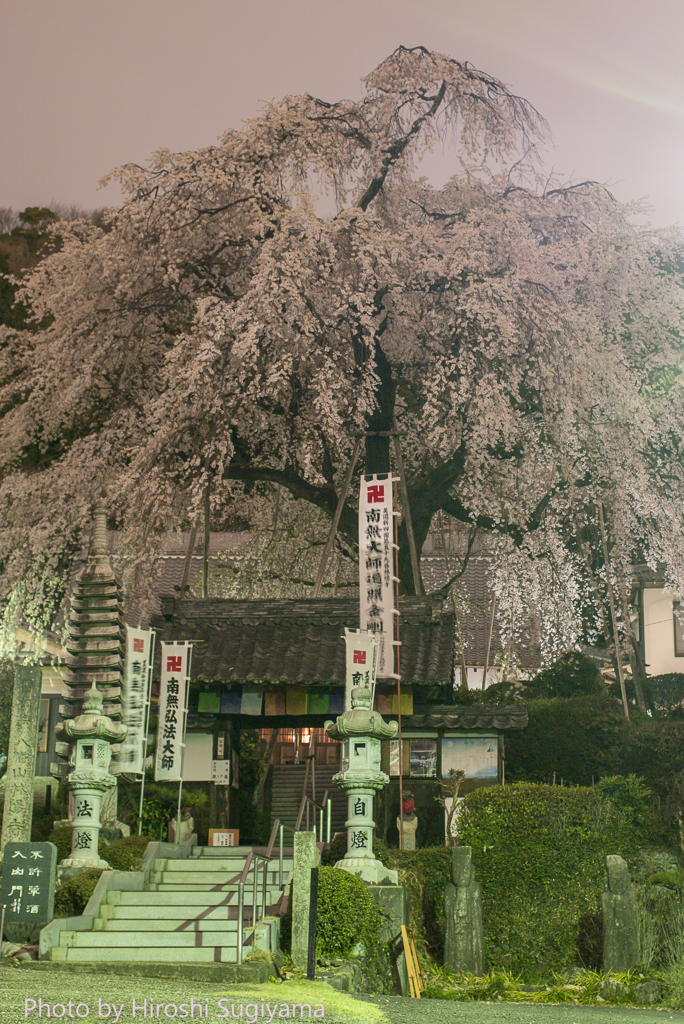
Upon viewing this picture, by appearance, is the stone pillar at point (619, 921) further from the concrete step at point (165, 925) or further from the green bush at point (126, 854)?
the green bush at point (126, 854)

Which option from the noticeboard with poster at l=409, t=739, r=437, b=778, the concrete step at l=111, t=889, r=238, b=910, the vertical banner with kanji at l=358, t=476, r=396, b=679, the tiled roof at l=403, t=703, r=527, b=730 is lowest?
the concrete step at l=111, t=889, r=238, b=910

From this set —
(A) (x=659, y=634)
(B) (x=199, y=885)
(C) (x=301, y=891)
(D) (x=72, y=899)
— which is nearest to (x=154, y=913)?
(D) (x=72, y=899)

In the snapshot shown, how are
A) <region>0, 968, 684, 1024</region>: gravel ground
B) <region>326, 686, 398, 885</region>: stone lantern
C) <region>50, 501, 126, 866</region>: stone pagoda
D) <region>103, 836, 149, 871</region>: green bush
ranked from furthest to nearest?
<region>50, 501, 126, 866</region>: stone pagoda, <region>103, 836, 149, 871</region>: green bush, <region>326, 686, 398, 885</region>: stone lantern, <region>0, 968, 684, 1024</region>: gravel ground

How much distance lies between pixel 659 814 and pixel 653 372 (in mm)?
7997

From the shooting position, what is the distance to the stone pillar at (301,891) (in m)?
9.66

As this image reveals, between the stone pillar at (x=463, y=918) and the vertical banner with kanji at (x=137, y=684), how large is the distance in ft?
15.2

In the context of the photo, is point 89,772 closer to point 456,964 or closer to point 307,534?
point 456,964

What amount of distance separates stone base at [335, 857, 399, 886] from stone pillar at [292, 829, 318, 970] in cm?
141

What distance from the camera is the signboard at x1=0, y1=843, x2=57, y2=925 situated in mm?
9734

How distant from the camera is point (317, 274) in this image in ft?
55.6

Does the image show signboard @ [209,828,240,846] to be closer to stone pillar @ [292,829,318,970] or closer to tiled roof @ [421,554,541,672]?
stone pillar @ [292,829,318,970]

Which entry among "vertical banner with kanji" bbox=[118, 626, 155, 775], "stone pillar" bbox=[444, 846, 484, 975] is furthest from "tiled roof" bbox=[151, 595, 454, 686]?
"stone pillar" bbox=[444, 846, 484, 975]

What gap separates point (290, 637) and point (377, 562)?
7.39 ft

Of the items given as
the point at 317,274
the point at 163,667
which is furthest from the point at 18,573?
the point at 317,274
